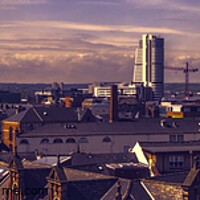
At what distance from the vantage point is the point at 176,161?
8888 centimetres

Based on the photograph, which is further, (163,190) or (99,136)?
(99,136)

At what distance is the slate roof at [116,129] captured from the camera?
134375mm

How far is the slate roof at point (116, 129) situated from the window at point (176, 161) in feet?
149

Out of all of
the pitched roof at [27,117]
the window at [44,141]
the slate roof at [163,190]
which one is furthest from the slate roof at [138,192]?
the pitched roof at [27,117]

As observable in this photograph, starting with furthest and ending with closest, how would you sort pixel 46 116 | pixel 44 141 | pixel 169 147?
1. pixel 46 116
2. pixel 44 141
3. pixel 169 147

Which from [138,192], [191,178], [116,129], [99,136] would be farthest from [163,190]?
[116,129]

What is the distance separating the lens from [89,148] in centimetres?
13400

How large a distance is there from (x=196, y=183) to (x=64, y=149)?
84.8m

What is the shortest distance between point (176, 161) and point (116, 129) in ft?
159

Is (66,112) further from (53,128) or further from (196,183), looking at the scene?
(196,183)

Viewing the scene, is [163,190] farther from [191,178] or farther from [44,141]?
[44,141]

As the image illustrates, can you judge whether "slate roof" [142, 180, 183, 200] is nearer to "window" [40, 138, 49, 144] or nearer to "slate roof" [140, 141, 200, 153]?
"slate roof" [140, 141, 200, 153]

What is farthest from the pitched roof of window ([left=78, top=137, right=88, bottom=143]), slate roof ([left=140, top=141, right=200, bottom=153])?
slate roof ([left=140, top=141, right=200, bottom=153])

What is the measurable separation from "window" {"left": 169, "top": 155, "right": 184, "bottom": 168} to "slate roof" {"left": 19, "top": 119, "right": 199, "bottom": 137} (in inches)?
1784
